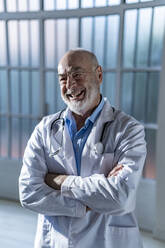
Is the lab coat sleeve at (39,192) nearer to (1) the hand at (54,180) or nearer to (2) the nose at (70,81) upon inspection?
(1) the hand at (54,180)

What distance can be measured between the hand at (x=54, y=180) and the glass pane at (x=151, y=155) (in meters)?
1.38

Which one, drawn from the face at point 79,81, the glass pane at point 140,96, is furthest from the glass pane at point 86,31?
the face at point 79,81

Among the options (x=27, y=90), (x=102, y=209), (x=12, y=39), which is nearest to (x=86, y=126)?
(x=102, y=209)

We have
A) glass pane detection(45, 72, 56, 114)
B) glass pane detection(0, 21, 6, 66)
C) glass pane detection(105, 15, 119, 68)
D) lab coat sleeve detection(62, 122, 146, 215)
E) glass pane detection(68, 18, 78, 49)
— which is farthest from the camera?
glass pane detection(0, 21, 6, 66)

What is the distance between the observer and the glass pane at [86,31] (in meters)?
2.66

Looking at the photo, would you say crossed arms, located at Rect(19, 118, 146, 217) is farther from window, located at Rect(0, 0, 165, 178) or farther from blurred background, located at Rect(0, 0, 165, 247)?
window, located at Rect(0, 0, 165, 178)

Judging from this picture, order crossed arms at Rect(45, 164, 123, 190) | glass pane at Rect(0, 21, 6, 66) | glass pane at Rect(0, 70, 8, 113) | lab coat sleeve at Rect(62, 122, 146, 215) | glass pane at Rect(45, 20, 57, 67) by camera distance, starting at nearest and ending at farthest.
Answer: lab coat sleeve at Rect(62, 122, 146, 215) → crossed arms at Rect(45, 164, 123, 190) → glass pane at Rect(45, 20, 57, 67) → glass pane at Rect(0, 21, 6, 66) → glass pane at Rect(0, 70, 8, 113)

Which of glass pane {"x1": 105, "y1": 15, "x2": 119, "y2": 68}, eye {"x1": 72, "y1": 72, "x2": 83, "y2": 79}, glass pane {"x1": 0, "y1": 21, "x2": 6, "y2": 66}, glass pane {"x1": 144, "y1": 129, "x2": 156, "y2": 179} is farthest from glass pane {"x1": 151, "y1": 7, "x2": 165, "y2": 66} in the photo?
glass pane {"x1": 0, "y1": 21, "x2": 6, "y2": 66}

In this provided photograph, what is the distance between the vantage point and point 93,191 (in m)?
1.24

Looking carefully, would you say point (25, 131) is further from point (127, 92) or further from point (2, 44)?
point (127, 92)

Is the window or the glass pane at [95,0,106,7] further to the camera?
the glass pane at [95,0,106,7]

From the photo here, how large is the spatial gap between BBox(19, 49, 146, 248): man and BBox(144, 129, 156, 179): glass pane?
1.19 m

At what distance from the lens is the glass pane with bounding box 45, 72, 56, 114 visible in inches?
117

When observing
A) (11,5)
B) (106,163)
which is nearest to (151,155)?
(106,163)
